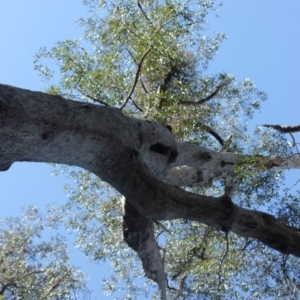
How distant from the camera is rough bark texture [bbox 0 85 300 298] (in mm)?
5281

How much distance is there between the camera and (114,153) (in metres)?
6.15

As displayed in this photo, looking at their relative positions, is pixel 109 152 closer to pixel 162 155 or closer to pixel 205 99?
pixel 162 155

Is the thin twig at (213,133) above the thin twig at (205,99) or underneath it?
underneath

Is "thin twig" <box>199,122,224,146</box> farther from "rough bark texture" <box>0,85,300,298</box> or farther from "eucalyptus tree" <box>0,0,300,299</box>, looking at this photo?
"rough bark texture" <box>0,85,300,298</box>

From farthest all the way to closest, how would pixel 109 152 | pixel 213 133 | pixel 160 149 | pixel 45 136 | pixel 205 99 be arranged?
pixel 213 133 → pixel 205 99 → pixel 160 149 → pixel 109 152 → pixel 45 136

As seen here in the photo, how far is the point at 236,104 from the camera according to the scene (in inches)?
645

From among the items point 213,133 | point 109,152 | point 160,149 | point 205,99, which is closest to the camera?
point 109,152

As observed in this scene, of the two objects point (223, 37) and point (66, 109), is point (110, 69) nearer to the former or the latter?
point (223, 37)

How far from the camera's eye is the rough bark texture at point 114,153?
528 cm

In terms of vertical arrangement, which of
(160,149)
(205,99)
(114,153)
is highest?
(205,99)

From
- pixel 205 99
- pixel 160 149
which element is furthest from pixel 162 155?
pixel 205 99

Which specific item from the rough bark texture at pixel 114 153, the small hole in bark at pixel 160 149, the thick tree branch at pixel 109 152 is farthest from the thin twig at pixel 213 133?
the thick tree branch at pixel 109 152

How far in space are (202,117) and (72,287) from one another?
20.2ft

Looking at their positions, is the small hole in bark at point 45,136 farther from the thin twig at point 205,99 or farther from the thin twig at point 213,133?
the thin twig at point 213,133
